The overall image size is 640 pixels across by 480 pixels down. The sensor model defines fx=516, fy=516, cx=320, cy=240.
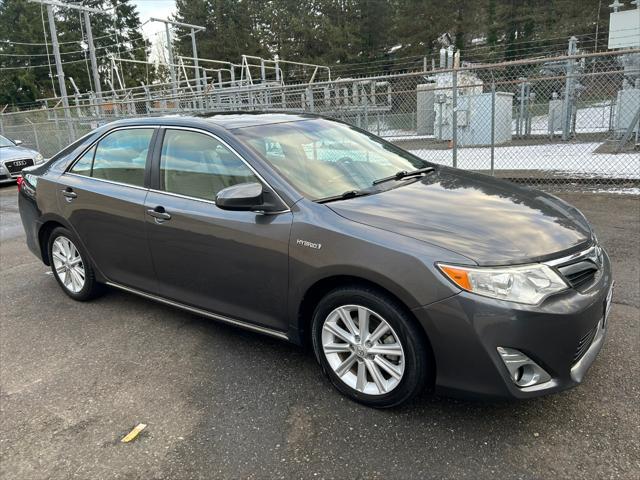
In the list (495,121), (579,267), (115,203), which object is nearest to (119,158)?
(115,203)

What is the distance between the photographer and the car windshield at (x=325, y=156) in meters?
3.16

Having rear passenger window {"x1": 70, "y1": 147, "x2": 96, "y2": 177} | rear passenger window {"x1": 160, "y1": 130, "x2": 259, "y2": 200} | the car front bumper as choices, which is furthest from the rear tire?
the car front bumper

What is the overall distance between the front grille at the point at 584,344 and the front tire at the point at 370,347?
0.70m

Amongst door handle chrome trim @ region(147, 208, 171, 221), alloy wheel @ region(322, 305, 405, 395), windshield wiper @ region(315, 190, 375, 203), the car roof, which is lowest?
alloy wheel @ region(322, 305, 405, 395)

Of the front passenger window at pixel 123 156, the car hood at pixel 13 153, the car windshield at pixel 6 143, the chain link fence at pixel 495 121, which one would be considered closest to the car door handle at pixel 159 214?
the front passenger window at pixel 123 156

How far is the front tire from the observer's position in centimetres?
253

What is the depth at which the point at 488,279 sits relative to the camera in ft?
7.73

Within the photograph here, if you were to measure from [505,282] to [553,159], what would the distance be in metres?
10.0

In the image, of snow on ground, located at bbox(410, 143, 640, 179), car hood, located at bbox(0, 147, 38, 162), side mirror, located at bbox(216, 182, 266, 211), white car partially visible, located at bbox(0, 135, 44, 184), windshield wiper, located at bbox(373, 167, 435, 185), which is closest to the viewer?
side mirror, located at bbox(216, 182, 266, 211)

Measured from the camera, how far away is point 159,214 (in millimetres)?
3520

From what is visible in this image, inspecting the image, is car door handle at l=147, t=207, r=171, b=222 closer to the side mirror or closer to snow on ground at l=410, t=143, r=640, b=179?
the side mirror

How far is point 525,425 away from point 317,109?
34.0ft

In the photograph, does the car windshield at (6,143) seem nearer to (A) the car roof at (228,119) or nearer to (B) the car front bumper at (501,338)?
(A) the car roof at (228,119)

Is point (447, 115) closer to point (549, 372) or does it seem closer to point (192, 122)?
point (192, 122)
